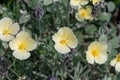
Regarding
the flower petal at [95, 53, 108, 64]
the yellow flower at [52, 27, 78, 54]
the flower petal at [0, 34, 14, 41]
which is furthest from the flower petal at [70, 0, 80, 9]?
the flower petal at [0, 34, 14, 41]

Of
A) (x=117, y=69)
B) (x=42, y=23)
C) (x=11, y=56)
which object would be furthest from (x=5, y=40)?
(x=117, y=69)

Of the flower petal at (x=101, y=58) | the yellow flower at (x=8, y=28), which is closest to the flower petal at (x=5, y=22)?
the yellow flower at (x=8, y=28)

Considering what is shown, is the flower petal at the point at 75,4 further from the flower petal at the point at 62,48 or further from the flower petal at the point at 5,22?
the flower petal at the point at 5,22

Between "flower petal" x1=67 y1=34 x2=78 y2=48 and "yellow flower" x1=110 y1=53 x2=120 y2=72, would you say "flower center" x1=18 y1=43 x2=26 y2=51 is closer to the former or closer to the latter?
"flower petal" x1=67 y1=34 x2=78 y2=48

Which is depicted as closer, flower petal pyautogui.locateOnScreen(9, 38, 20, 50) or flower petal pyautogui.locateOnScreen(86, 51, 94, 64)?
flower petal pyautogui.locateOnScreen(9, 38, 20, 50)

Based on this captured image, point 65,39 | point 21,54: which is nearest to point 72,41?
point 65,39
